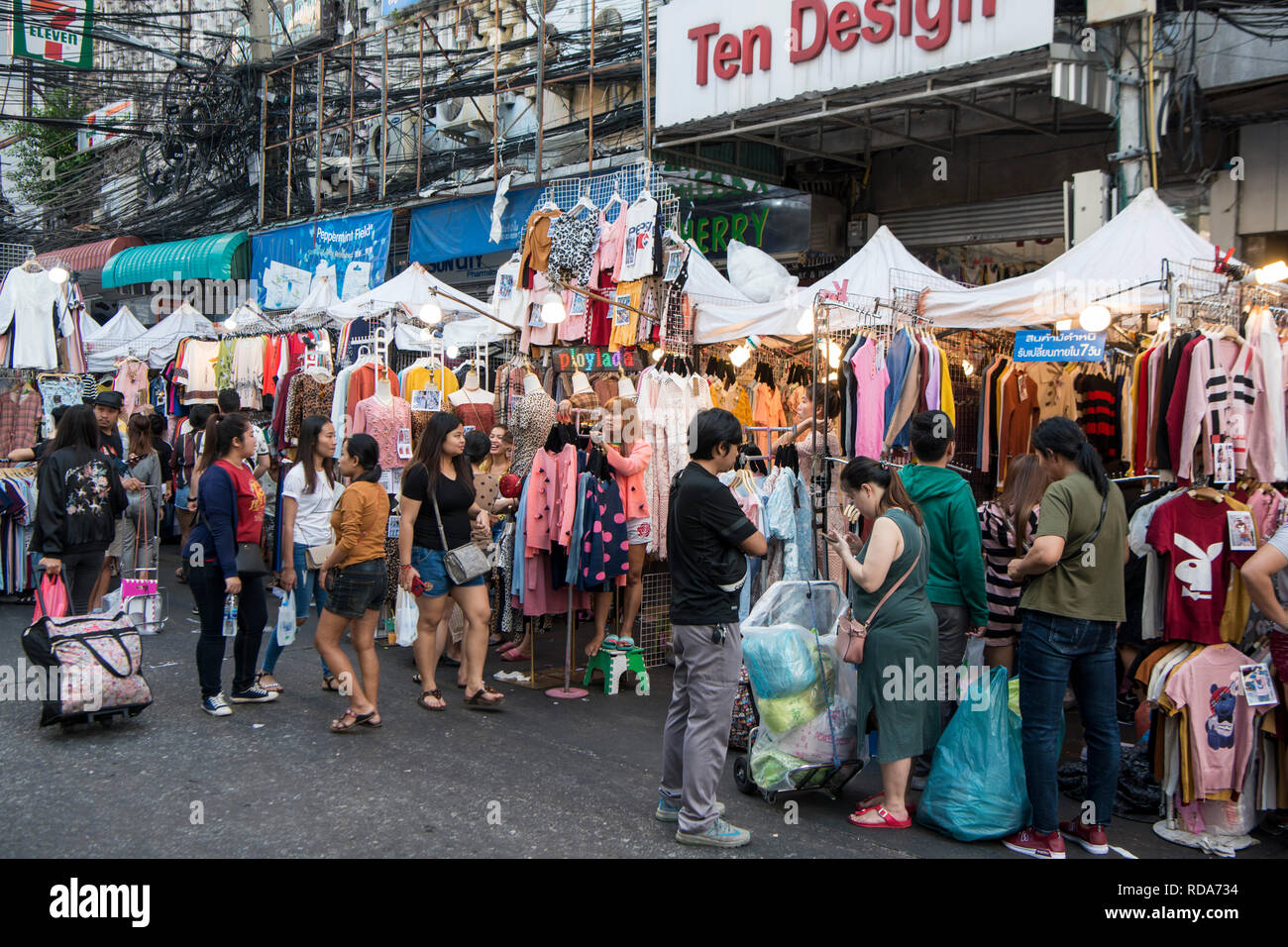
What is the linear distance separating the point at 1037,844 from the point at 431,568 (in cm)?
379

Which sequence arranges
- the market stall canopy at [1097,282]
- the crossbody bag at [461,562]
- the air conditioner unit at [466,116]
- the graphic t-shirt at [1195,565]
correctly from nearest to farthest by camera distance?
1. the graphic t-shirt at [1195,565]
2. the crossbody bag at [461,562]
3. the market stall canopy at [1097,282]
4. the air conditioner unit at [466,116]

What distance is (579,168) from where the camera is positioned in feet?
46.6

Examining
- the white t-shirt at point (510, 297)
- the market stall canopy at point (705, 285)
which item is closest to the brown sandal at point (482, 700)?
the white t-shirt at point (510, 297)

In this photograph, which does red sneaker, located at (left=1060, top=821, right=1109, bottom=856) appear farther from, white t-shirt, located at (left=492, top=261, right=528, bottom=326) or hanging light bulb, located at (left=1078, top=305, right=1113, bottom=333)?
white t-shirt, located at (left=492, top=261, right=528, bottom=326)

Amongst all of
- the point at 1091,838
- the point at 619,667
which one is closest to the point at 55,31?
the point at 619,667

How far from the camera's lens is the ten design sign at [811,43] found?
8.88 m

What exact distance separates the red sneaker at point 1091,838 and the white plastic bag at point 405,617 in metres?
4.99

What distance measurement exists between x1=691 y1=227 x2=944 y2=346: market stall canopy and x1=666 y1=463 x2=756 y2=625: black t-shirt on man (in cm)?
348

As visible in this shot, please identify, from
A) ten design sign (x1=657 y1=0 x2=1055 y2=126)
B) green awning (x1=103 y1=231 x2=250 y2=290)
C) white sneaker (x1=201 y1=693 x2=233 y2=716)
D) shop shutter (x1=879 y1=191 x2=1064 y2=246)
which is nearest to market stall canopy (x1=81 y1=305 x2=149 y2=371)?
green awning (x1=103 y1=231 x2=250 y2=290)

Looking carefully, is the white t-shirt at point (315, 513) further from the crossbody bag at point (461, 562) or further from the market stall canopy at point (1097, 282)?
the market stall canopy at point (1097, 282)

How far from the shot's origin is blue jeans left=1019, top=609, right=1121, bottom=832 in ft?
14.5

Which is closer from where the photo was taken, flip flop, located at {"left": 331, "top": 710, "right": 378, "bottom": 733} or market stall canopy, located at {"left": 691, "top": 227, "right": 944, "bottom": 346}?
flip flop, located at {"left": 331, "top": 710, "right": 378, "bottom": 733}

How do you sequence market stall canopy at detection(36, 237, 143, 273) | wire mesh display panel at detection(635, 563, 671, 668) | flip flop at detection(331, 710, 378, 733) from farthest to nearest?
market stall canopy at detection(36, 237, 143, 273), wire mesh display panel at detection(635, 563, 671, 668), flip flop at detection(331, 710, 378, 733)

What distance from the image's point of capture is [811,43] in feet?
33.0
